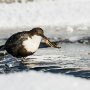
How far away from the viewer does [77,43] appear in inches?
436

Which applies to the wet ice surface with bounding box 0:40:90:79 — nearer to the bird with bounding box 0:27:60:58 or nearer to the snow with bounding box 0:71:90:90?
the bird with bounding box 0:27:60:58

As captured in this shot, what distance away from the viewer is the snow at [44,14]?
1534 cm

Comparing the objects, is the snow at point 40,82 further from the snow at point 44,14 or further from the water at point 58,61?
the snow at point 44,14

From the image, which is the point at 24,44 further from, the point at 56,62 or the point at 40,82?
the point at 40,82

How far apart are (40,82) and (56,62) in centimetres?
292

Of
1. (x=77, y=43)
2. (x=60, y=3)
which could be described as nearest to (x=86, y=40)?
(x=77, y=43)

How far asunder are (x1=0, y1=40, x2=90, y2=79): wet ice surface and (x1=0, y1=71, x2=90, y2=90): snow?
4.75 ft

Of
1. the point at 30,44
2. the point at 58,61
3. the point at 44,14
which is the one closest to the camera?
the point at 30,44

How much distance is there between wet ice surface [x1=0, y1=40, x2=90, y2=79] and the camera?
8156 millimetres

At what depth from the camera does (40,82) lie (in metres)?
6.00

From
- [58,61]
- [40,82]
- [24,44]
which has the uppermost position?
[40,82]

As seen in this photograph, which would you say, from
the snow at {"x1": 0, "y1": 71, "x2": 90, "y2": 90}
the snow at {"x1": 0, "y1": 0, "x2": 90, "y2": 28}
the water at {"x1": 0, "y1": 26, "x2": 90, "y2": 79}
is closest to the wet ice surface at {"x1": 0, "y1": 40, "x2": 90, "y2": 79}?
the water at {"x1": 0, "y1": 26, "x2": 90, "y2": 79}

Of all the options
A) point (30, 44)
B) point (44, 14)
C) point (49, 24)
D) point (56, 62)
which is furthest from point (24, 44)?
point (44, 14)

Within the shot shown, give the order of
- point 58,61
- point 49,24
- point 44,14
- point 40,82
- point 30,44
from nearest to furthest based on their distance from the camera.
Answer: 1. point 40,82
2. point 30,44
3. point 58,61
4. point 49,24
5. point 44,14
